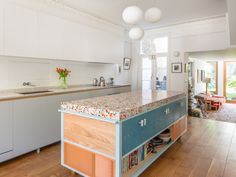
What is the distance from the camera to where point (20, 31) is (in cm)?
269

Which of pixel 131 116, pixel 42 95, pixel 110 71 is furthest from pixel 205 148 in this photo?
pixel 110 71

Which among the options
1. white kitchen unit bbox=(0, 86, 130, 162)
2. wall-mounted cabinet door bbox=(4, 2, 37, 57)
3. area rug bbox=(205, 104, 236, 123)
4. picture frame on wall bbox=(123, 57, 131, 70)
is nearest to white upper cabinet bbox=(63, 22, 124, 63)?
wall-mounted cabinet door bbox=(4, 2, 37, 57)

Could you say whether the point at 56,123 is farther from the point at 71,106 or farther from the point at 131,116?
the point at 131,116

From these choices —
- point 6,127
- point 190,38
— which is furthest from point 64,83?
point 190,38

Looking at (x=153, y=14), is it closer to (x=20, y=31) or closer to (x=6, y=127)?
(x=20, y=31)

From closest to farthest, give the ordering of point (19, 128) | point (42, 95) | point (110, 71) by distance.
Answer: point (19, 128) < point (42, 95) < point (110, 71)

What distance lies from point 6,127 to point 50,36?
168cm

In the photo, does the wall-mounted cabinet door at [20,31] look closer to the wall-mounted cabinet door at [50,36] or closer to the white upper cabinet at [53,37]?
the white upper cabinet at [53,37]

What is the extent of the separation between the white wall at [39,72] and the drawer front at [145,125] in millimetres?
2330

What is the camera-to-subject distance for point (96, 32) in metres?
4.07

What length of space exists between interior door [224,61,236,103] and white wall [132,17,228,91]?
5379mm

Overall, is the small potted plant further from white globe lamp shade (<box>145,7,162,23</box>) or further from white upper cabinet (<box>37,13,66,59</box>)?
white globe lamp shade (<box>145,7,162,23</box>)

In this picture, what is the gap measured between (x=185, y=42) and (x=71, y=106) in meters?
4.11

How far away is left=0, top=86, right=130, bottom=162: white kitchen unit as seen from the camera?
2.30 metres
